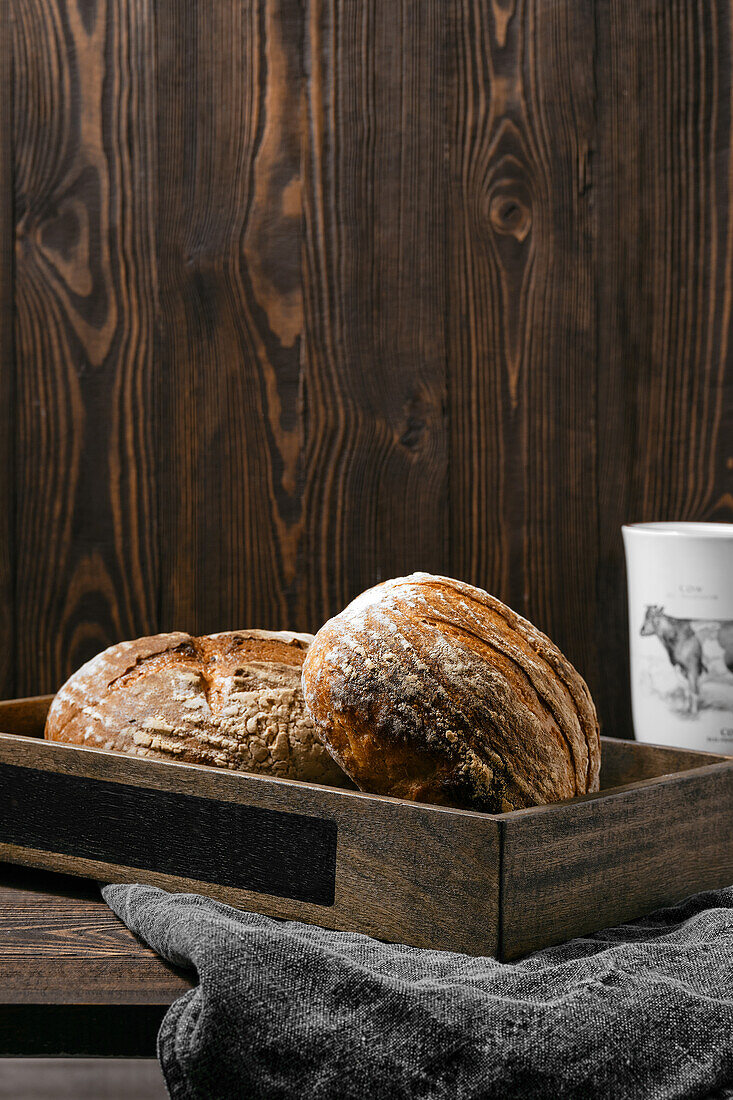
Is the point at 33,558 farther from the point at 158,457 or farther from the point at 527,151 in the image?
the point at 527,151

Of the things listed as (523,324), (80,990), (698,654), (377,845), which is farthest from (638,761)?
(523,324)

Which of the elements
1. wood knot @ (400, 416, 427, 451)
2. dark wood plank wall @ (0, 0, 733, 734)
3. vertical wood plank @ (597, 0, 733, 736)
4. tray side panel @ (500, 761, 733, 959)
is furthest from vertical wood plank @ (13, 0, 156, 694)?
tray side panel @ (500, 761, 733, 959)

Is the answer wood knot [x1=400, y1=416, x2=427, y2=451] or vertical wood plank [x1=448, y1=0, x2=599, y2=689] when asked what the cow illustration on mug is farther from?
wood knot [x1=400, y1=416, x2=427, y2=451]

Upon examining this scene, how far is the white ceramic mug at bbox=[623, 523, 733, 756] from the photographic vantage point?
105 cm

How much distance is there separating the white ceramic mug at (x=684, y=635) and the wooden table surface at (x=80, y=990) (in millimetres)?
566

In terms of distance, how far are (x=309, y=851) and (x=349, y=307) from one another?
2.58 feet

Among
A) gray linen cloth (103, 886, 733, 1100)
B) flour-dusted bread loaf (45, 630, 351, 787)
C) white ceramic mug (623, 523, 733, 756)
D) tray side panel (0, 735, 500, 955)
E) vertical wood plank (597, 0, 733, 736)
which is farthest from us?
vertical wood plank (597, 0, 733, 736)

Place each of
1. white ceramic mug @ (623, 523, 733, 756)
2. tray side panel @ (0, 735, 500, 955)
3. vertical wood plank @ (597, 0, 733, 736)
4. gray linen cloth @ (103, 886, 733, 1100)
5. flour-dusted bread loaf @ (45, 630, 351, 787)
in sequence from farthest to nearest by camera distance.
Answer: vertical wood plank @ (597, 0, 733, 736) < white ceramic mug @ (623, 523, 733, 756) < flour-dusted bread loaf @ (45, 630, 351, 787) < tray side panel @ (0, 735, 500, 955) < gray linen cloth @ (103, 886, 733, 1100)

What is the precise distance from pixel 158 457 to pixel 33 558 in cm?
20

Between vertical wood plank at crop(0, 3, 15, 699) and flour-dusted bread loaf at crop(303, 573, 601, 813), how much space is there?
69 centimetres

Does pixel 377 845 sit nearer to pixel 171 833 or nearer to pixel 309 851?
pixel 309 851

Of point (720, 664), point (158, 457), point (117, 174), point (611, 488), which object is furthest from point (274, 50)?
point (720, 664)

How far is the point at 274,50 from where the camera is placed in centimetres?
134

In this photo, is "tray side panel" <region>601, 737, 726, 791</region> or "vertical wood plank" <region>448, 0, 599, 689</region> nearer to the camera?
"tray side panel" <region>601, 737, 726, 791</region>
